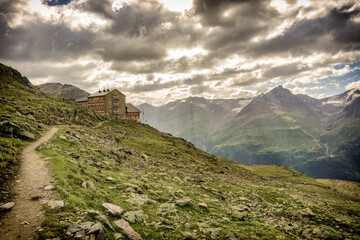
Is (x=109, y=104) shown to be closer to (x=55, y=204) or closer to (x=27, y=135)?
(x=27, y=135)

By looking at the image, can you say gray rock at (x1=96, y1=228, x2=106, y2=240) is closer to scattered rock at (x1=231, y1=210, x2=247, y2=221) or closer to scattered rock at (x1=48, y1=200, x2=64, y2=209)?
scattered rock at (x1=48, y1=200, x2=64, y2=209)

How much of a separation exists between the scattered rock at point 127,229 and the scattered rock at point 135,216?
852 millimetres

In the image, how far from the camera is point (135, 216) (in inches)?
593

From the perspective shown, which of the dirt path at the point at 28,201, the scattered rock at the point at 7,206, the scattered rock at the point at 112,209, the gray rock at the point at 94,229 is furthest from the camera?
the scattered rock at the point at 112,209

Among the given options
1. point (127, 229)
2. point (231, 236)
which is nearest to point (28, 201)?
point (127, 229)

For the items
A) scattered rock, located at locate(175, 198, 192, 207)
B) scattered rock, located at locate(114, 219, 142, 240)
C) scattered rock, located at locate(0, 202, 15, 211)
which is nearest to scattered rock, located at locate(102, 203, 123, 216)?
A: scattered rock, located at locate(114, 219, 142, 240)

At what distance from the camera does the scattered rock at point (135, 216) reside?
14.5 m

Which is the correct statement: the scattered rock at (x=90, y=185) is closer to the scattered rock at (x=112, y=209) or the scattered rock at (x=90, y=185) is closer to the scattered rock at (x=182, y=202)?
the scattered rock at (x=112, y=209)

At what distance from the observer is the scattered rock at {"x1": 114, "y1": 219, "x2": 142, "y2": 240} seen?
1227 centimetres

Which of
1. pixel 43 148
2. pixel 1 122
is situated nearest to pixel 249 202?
pixel 43 148

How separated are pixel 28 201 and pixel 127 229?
24.9 ft

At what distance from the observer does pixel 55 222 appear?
10.7 meters

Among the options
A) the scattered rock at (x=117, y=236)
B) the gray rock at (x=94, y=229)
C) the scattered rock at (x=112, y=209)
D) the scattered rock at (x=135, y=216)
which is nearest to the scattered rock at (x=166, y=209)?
the scattered rock at (x=135, y=216)

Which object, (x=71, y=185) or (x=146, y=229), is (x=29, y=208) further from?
(x=146, y=229)
